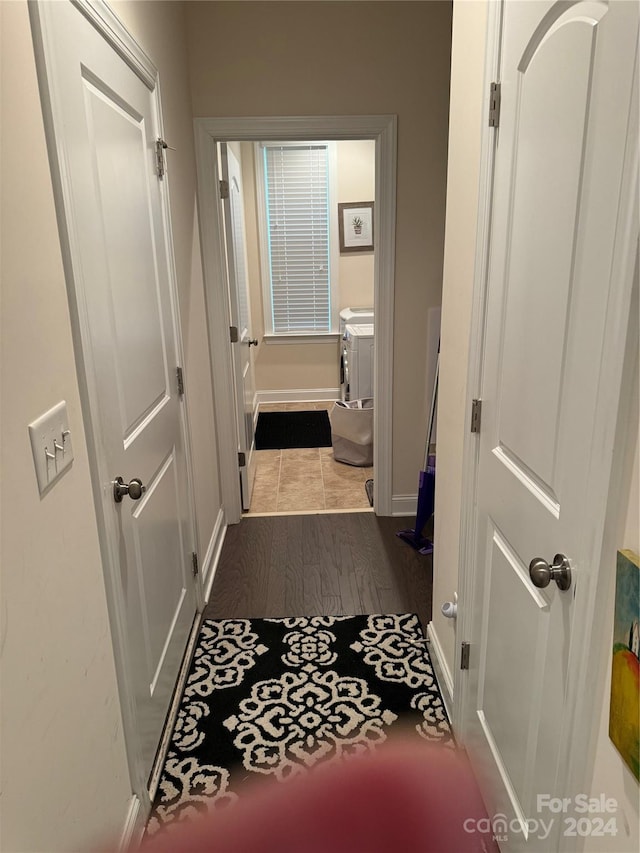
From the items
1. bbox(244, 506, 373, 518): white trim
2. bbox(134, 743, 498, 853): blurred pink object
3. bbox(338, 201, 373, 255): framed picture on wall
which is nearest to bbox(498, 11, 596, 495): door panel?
bbox(134, 743, 498, 853): blurred pink object

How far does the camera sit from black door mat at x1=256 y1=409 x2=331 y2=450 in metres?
4.57

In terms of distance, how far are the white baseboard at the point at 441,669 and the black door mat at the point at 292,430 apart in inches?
96.8

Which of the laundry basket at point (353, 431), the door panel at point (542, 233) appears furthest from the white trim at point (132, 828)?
the laundry basket at point (353, 431)

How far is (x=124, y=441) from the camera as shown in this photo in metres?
1.51

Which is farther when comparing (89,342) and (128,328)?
(128,328)

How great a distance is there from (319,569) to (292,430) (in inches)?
86.9

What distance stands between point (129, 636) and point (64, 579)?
0.46 m

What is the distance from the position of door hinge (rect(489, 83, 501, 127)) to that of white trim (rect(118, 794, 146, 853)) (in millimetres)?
1865

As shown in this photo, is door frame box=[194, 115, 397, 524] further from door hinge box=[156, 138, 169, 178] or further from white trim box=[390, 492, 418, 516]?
door hinge box=[156, 138, 169, 178]

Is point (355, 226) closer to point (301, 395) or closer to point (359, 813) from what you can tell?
point (301, 395)

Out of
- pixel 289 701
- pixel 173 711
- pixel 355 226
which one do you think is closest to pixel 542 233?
pixel 289 701

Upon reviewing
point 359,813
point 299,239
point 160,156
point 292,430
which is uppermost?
point 160,156

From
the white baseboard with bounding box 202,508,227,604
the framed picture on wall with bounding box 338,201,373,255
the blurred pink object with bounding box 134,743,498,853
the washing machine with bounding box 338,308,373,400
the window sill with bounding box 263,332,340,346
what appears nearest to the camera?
the blurred pink object with bounding box 134,743,498,853

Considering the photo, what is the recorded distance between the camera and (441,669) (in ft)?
6.66
